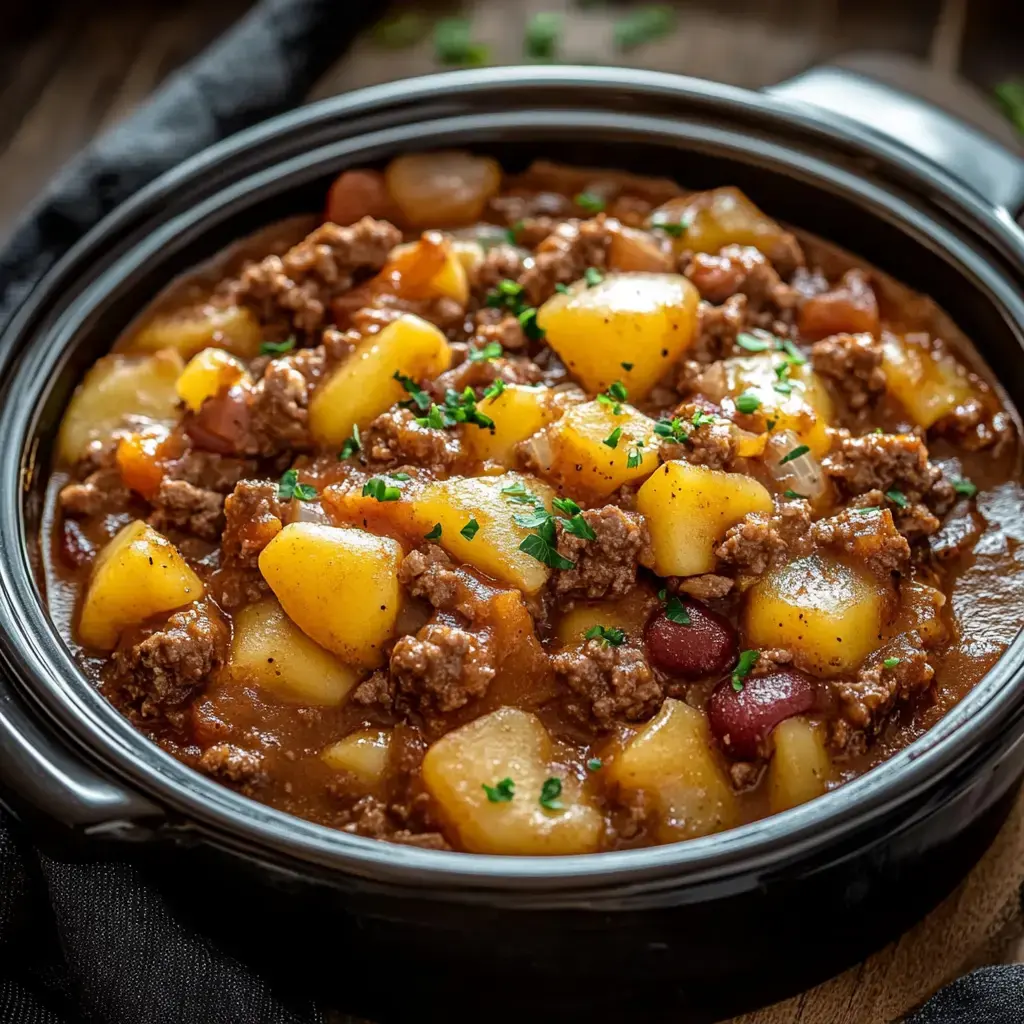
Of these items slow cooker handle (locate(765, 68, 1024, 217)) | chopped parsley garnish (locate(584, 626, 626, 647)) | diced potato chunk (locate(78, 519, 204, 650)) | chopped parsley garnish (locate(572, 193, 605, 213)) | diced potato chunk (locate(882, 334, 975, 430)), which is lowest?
diced potato chunk (locate(78, 519, 204, 650))

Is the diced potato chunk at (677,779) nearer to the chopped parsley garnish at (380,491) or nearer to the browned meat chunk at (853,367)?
the chopped parsley garnish at (380,491)

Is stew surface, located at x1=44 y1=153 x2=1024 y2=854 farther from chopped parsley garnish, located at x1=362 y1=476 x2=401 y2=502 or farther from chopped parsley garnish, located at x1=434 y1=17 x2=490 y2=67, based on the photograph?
chopped parsley garnish, located at x1=434 y1=17 x2=490 y2=67

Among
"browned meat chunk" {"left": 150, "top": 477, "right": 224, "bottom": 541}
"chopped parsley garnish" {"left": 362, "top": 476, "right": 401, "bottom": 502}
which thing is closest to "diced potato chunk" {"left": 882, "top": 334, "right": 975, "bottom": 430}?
"chopped parsley garnish" {"left": 362, "top": 476, "right": 401, "bottom": 502}

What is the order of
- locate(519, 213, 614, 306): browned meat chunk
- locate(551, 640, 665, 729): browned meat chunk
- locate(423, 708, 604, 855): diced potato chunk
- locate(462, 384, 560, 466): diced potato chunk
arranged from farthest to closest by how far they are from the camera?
1. locate(519, 213, 614, 306): browned meat chunk
2. locate(462, 384, 560, 466): diced potato chunk
3. locate(551, 640, 665, 729): browned meat chunk
4. locate(423, 708, 604, 855): diced potato chunk

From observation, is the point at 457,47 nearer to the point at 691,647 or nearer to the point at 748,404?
the point at 748,404

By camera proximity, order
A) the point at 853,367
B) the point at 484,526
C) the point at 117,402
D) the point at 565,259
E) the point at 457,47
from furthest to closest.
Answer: the point at 457,47 → the point at 565,259 → the point at 117,402 → the point at 853,367 → the point at 484,526

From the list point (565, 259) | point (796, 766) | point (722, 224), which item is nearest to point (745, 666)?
point (796, 766)

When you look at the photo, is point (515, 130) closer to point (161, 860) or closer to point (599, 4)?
point (599, 4)
